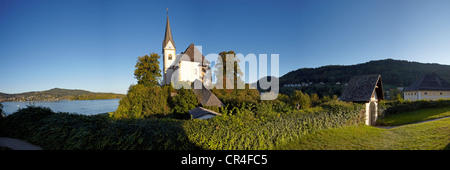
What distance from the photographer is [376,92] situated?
17453 millimetres

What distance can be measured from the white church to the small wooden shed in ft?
92.2

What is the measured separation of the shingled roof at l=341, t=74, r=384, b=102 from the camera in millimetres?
15547

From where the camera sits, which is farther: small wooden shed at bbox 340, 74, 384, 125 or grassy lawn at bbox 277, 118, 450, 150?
small wooden shed at bbox 340, 74, 384, 125

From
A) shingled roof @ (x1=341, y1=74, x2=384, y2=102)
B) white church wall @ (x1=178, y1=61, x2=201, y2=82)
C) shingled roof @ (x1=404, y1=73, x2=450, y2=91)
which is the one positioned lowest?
shingled roof @ (x1=341, y1=74, x2=384, y2=102)

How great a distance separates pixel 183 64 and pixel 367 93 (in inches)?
1332

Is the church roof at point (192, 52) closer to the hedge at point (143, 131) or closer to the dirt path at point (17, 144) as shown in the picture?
the hedge at point (143, 131)

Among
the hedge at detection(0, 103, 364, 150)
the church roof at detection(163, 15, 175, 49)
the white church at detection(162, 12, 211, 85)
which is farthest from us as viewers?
the church roof at detection(163, 15, 175, 49)

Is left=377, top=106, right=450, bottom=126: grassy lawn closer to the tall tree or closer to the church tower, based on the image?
the tall tree

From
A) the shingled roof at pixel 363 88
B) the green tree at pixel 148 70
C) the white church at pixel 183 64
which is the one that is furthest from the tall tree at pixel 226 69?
the shingled roof at pixel 363 88

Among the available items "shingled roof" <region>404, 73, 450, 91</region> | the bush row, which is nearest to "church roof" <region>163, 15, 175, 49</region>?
the bush row

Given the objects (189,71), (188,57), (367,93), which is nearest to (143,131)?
(367,93)

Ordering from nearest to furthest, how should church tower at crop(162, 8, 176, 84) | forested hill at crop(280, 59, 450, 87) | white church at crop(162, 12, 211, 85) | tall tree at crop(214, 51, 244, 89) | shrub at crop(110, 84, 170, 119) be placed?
shrub at crop(110, 84, 170, 119)
tall tree at crop(214, 51, 244, 89)
white church at crop(162, 12, 211, 85)
church tower at crop(162, 8, 176, 84)
forested hill at crop(280, 59, 450, 87)
